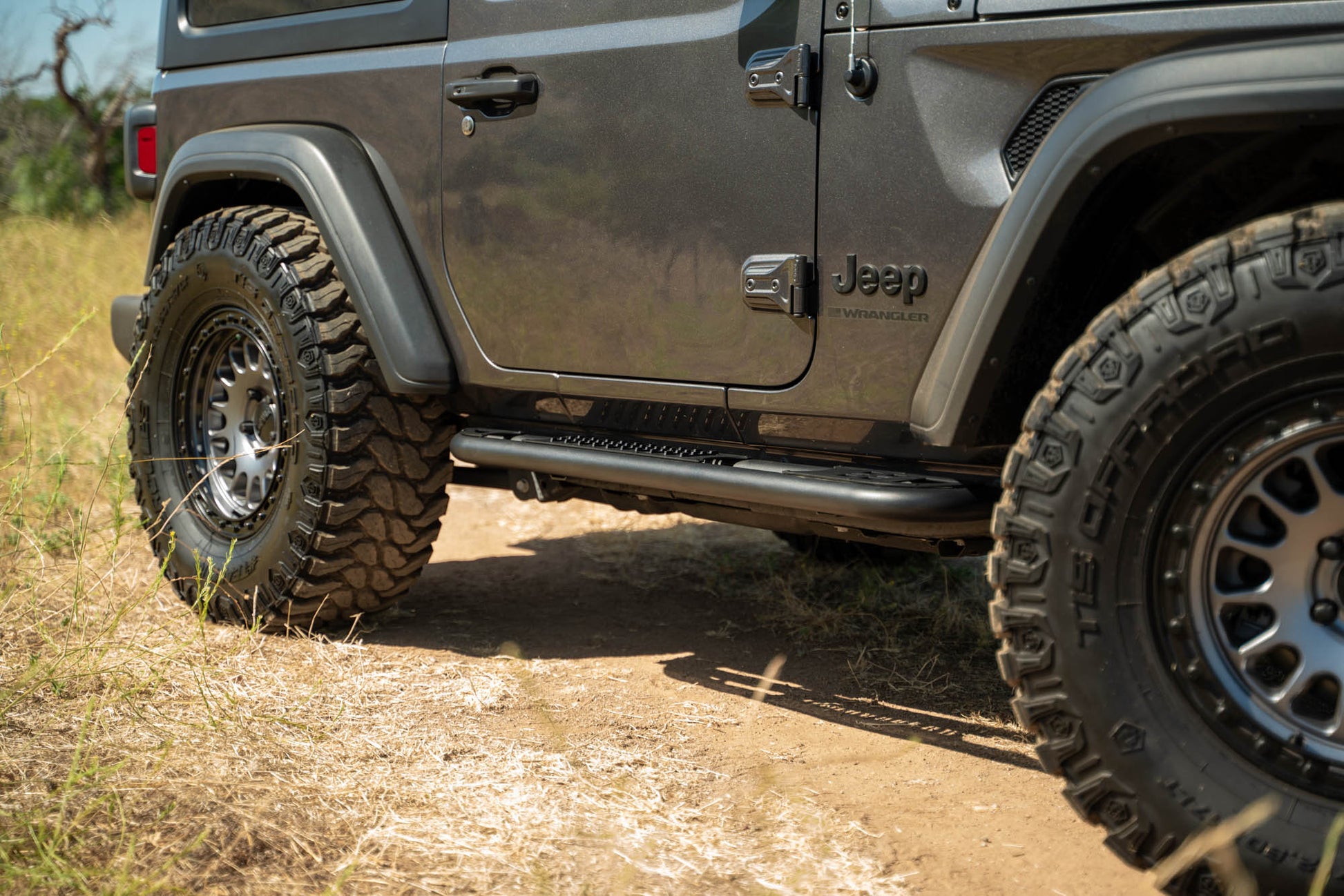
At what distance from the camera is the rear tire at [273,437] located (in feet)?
10.7

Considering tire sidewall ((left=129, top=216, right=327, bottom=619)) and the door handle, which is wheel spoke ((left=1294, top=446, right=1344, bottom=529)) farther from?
tire sidewall ((left=129, top=216, right=327, bottom=619))

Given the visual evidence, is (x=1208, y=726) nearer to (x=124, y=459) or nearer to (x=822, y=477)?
(x=822, y=477)

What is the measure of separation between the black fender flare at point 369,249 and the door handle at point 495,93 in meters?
0.38

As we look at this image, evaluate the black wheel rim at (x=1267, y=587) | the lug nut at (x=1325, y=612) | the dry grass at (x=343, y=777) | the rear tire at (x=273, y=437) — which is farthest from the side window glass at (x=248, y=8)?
the lug nut at (x=1325, y=612)

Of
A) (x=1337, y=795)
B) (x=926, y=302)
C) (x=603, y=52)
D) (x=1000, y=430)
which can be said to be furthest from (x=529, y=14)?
(x=1337, y=795)

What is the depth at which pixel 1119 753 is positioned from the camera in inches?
77.2

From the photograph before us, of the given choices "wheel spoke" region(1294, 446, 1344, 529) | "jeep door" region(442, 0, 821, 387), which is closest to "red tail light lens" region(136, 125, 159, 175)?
"jeep door" region(442, 0, 821, 387)

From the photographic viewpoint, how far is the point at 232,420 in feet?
12.0

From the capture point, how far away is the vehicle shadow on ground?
309 centimetres

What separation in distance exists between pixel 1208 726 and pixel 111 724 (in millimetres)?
2122

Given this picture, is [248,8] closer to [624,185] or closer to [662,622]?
[624,185]

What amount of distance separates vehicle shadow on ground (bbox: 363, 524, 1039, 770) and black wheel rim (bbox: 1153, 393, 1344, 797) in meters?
0.87

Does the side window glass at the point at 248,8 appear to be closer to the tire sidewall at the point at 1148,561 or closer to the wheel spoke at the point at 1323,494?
the tire sidewall at the point at 1148,561

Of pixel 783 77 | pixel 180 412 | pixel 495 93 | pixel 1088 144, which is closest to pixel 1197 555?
pixel 1088 144
